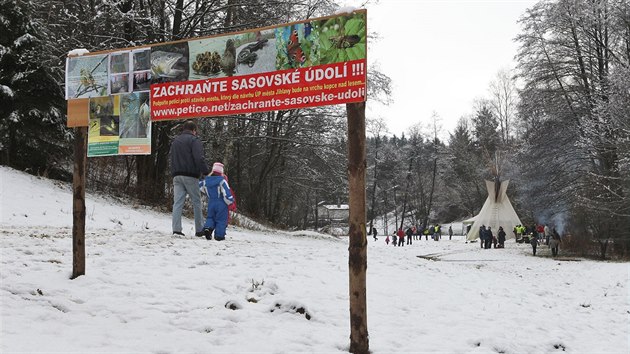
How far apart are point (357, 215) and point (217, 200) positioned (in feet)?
16.8

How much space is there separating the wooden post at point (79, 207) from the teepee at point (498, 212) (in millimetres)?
32676

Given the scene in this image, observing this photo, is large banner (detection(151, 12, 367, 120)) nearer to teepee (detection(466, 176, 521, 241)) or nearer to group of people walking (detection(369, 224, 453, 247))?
group of people walking (detection(369, 224, 453, 247))

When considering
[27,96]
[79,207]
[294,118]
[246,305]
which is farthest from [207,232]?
[294,118]

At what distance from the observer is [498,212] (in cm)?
3534

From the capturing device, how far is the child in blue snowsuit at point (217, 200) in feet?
30.1

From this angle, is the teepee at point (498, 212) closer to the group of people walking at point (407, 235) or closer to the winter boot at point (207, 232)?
the group of people walking at point (407, 235)

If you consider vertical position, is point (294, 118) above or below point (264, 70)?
above

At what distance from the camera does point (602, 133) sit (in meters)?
21.7

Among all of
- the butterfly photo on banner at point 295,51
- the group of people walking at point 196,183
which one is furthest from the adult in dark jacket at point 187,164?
the butterfly photo on banner at point 295,51

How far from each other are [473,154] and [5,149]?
54035 mm

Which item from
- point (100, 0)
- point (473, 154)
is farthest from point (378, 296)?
point (473, 154)

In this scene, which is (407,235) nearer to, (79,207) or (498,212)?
(498,212)

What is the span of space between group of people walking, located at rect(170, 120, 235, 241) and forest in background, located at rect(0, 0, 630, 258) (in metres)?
7.18

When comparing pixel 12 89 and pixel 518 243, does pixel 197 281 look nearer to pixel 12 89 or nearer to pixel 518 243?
pixel 12 89
